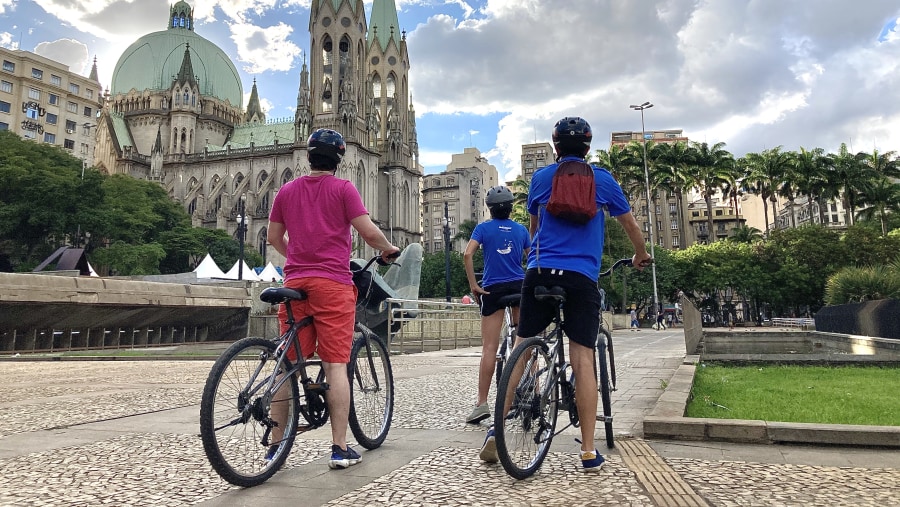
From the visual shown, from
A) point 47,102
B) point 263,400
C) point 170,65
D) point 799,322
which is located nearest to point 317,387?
point 263,400

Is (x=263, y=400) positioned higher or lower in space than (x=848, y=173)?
lower

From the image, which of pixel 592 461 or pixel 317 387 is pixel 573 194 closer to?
pixel 592 461

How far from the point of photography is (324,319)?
10.9 feet

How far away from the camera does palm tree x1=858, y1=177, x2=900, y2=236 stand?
53594 millimetres

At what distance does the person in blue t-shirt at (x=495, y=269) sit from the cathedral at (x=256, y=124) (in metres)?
63.3

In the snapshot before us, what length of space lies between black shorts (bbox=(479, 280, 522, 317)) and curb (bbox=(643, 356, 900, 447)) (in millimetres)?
1415

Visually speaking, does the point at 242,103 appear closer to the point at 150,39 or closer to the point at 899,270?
the point at 150,39

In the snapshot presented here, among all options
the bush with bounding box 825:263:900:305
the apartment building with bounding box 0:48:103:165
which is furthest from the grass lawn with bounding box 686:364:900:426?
the apartment building with bounding box 0:48:103:165

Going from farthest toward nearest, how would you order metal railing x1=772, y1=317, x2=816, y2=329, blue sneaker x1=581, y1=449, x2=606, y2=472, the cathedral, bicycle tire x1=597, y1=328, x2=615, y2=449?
the cathedral < metal railing x1=772, y1=317, x2=816, y2=329 < bicycle tire x1=597, y1=328, x2=615, y2=449 < blue sneaker x1=581, y1=449, x2=606, y2=472

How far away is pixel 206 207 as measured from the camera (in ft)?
263

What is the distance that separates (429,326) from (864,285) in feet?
36.8

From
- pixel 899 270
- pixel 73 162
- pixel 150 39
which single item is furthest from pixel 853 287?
pixel 150 39

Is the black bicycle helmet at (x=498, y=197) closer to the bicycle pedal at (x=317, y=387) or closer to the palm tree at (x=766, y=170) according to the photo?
the bicycle pedal at (x=317, y=387)

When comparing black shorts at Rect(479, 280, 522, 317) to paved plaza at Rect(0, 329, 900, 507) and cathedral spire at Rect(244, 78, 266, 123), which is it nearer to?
paved plaza at Rect(0, 329, 900, 507)
